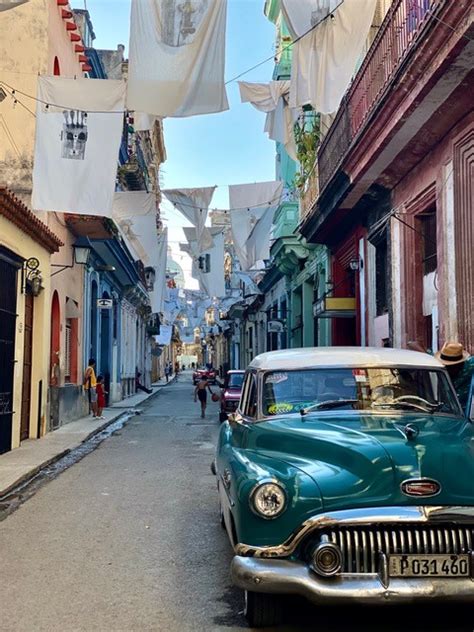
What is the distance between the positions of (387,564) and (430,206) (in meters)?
9.84

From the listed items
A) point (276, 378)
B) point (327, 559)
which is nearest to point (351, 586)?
point (327, 559)

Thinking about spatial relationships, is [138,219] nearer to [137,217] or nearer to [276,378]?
[137,217]

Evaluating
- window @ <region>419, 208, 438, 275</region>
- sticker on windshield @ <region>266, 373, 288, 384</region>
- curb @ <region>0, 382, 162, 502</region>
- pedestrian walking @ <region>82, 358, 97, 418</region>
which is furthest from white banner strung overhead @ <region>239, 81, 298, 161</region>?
sticker on windshield @ <region>266, 373, 288, 384</region>

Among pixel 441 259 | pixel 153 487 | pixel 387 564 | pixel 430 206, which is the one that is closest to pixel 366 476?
pixel 387 564

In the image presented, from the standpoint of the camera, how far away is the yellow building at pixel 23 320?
11.5 meters

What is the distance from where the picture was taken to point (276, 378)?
5.38m

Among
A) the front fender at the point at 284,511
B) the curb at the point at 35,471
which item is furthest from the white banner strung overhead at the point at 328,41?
the front fender at the point at 284,511

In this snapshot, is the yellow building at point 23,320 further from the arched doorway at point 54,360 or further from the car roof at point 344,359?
the car roof at point 344,359

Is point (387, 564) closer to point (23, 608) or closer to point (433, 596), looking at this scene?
point (433, 596)

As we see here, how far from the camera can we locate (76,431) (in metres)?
15.4

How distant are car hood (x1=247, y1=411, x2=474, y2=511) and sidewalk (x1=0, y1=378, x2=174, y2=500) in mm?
5233

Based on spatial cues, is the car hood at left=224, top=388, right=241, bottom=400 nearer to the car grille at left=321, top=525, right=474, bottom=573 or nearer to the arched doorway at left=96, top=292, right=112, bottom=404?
the arched doorway at left=96, top=292, right=112, bottom=404

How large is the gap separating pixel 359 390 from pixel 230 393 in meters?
12.6

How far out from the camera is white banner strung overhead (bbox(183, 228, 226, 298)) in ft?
72.9
